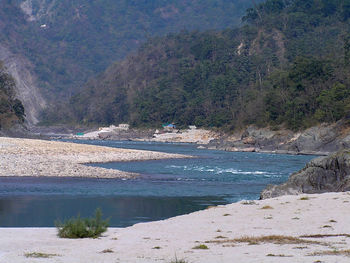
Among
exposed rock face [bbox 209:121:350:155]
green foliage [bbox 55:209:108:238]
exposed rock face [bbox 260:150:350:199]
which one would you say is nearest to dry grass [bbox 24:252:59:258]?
green foliage [bbox 55:209:108:238]

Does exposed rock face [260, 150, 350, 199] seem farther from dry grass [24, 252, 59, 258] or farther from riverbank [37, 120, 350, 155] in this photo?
riverbank [37, 120, 350, 155]

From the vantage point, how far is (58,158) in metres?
54.7

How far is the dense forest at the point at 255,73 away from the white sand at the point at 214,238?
78.9 m

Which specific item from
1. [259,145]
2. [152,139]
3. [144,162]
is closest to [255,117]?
[259,145]

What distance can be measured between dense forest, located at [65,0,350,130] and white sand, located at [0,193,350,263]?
78.9 meters

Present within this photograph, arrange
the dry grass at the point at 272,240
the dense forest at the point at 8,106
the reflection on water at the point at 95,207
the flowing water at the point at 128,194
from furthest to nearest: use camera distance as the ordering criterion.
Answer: the dense forest at the point at 8,106, the flowing water at the point at 128,194, the reflection on water at the point at 95,207, the dry grass at the point at 272,240

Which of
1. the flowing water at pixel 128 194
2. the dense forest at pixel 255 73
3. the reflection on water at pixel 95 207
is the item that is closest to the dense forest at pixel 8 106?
the dense forest at pixel 255 73

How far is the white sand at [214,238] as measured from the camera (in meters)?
14.7

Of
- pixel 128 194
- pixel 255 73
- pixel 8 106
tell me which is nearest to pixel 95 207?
pixel 128 194

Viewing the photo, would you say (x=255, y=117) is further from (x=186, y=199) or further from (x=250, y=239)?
(x=250, y=239)

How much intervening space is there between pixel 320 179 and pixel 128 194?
10.6m

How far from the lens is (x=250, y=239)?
57.0 ft

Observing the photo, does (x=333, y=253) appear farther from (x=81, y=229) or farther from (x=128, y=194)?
(x=128, y=194)

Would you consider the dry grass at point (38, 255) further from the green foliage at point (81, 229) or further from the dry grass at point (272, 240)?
the dry grass at point (272, 240)
